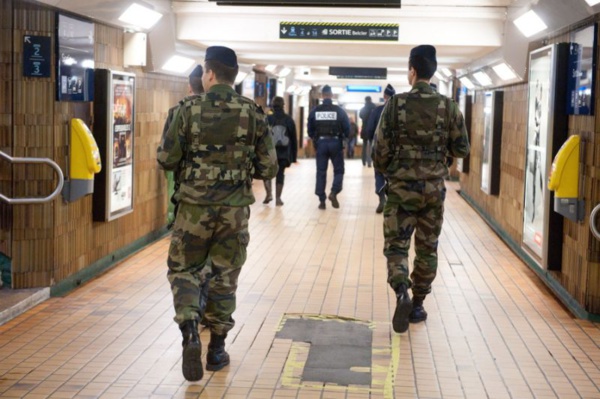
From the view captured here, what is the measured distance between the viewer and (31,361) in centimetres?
496

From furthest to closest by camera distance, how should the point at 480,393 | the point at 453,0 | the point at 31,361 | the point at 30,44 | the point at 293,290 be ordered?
the point at 453,0 < the point at 293,290 < the point at 30,44 < the point at 31,361 < the point at 480,393

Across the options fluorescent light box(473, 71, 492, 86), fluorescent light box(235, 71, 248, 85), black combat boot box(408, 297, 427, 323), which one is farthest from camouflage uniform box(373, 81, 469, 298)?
fluorescent light box(235, 71, 248, 85)

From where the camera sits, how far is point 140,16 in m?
8.23

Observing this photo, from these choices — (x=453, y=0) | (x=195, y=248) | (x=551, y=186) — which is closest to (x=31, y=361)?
(x=195, y=248)

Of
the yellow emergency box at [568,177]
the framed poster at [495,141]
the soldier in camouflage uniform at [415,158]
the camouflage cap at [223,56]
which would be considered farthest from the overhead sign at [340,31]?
the camouflage cap at [223,56]

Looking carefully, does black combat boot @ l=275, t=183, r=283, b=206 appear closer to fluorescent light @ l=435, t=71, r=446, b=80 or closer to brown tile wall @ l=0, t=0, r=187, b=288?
brown tile wall @ l=0, t=0, r=187, b=288

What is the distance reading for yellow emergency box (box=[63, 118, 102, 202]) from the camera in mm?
6762

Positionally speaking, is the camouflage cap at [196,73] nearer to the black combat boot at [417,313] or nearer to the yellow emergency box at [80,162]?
the yellow emergency box at [80,162]

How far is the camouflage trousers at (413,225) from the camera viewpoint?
227 inches

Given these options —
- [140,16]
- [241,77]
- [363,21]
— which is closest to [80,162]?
[140,16]

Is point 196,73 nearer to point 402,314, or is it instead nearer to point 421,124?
point 421,124

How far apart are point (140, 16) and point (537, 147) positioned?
3.62m

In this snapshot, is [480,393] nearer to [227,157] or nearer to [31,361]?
[227,157]

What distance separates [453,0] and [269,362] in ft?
18.5
